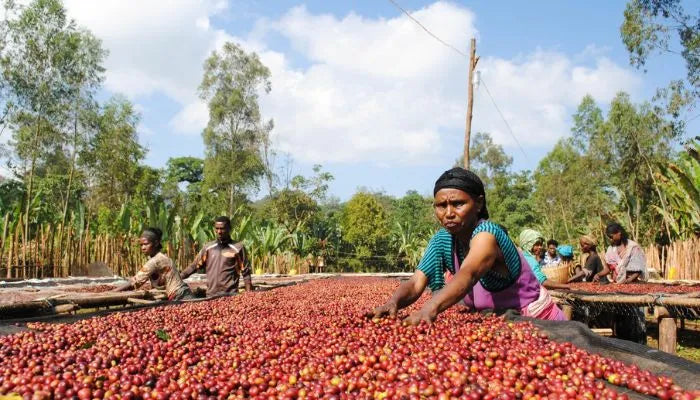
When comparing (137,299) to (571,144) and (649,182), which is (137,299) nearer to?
(649,182)

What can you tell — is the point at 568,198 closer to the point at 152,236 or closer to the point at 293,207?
the point at 293,207

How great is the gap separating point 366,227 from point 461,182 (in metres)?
19.4

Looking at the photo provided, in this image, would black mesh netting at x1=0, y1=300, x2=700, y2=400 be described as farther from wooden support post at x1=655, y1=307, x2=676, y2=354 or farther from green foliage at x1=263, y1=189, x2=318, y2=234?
green foliage at x1=263, y1=189, x2=318, y2=234

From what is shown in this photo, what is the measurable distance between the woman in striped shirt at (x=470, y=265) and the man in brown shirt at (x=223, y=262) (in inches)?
125

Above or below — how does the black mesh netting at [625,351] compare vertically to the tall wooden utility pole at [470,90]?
below

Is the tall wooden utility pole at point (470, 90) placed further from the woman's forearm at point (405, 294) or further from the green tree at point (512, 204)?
the green tree at point (512, 204)

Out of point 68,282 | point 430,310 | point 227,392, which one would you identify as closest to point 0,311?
point 227,392

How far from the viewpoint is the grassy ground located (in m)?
5.89

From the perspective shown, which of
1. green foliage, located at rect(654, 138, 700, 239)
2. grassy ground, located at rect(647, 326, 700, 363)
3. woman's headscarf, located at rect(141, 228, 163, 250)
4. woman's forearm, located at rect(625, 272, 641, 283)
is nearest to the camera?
woman's headscarf, located at rect(141, 228, 163, 250)

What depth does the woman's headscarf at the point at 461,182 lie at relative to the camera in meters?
2.30

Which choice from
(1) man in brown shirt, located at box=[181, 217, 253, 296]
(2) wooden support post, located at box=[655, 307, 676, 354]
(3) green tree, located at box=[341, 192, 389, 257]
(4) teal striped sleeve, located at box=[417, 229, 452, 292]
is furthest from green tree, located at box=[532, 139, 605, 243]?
(4) teal striped sleeve, located at box=[417, 229, 452, 292]

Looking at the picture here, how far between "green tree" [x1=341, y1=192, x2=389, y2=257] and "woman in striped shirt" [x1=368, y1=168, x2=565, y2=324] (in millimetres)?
18780

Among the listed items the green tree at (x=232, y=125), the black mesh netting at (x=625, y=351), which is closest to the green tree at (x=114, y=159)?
the green tree at (x=232, y=125)

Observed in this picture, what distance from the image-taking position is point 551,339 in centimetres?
223
